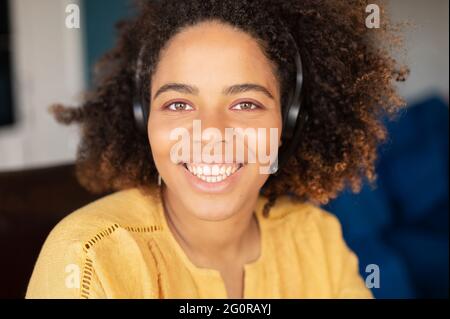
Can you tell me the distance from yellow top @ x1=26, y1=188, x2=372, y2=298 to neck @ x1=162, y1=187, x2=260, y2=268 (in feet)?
0.08

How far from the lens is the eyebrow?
2.85 feet

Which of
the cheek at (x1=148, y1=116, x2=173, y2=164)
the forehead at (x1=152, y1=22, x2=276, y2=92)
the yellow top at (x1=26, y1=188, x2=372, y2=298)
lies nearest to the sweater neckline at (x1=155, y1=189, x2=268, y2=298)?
the yellow top at (x1=26, y1=188, x2=372, y2=298)

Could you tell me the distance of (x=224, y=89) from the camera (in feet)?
2.84

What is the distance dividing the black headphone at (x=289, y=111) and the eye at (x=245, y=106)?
78 mm

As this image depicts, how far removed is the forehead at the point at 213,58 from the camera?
0.86 meters

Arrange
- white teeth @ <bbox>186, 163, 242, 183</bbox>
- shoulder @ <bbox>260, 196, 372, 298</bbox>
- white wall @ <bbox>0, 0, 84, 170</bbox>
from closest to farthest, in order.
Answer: white teeth @ <bbox>186, 163, 242, 183</bbox> < shoulder @ <bbox>260, 196, 372, 298</bbox> < white wall @ <bbox>0, 0, 84, 170</bbox>

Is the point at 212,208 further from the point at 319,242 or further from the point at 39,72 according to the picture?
the point at 39,72

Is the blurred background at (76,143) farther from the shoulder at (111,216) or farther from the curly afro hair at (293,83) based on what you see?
the shoulder at (111,216)

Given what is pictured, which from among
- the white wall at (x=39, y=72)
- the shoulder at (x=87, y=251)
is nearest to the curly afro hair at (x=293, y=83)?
the shoulder at (x=87, y=251)

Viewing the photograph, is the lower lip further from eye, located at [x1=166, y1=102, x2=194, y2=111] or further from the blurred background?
the blurred background

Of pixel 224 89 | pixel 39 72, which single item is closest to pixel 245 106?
pixel 224 89

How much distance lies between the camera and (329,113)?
1059 mm

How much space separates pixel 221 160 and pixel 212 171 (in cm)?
2

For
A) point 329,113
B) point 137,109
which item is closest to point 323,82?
point 329,113
